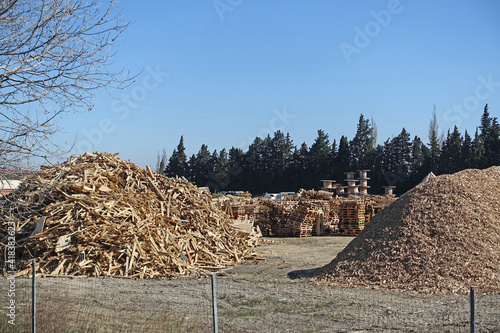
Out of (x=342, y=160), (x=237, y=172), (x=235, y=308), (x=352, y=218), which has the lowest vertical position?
(x=235, y=308)

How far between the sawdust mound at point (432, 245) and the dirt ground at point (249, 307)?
0.65 m

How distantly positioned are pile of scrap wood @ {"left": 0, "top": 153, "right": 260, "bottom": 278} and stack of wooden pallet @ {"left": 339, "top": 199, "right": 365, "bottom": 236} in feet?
31.3

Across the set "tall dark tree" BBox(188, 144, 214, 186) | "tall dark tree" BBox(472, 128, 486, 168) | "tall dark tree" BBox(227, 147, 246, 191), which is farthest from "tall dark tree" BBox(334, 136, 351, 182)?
"tall dark tree" BBox(188, 144, 214, 186)

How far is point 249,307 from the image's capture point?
9234mm

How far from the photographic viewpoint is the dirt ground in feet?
23.9

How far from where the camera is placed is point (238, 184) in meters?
69.9

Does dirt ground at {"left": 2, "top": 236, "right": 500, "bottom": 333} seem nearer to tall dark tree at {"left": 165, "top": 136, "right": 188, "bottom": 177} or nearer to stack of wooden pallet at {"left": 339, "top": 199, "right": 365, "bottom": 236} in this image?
stack of wooden pallet at {"left": 339, "top": 199, "right": 365, "bottom": 236}

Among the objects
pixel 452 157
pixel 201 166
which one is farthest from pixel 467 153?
pixel 201 166

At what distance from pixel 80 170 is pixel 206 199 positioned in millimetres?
5142

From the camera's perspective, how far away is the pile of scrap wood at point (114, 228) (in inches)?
507

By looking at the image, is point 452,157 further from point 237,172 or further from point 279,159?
point 237,172

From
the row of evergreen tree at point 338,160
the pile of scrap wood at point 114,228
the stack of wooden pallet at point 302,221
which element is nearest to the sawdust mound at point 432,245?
the pile of scrap wood at point 114,228

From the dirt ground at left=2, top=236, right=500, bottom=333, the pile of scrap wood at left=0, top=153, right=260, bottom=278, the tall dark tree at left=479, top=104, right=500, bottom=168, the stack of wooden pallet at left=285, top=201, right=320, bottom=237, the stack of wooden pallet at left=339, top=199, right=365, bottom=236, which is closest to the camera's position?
the dirt ground at left=2, top=236, right=500, bottom=333

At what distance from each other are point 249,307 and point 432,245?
501 centimetres
